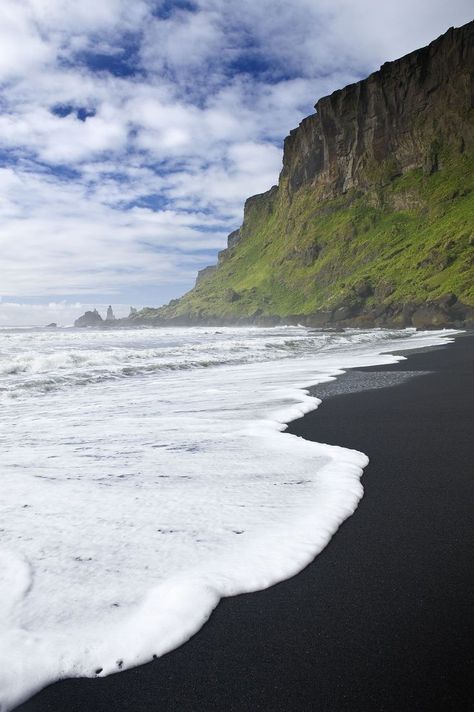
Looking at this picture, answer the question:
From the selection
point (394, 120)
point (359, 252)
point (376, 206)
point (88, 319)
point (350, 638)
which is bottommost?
point (350, 638)

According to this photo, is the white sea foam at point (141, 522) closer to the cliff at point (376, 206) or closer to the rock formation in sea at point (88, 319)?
the cliff at point (376, 206)

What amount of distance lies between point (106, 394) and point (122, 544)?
838 centimetres

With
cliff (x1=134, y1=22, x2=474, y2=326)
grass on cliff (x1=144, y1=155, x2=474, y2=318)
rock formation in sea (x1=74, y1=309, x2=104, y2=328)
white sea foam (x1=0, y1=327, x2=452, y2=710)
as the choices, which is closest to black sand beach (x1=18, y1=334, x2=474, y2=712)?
white sea foam (x1=0, y1=327, x2=452, y2=710)

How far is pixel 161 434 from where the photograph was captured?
6574 millimetres

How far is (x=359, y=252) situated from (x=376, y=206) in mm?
13970

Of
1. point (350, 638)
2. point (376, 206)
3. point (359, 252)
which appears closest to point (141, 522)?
point (350, 638)

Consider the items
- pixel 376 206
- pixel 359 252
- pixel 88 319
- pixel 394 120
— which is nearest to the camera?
pixel 359 252

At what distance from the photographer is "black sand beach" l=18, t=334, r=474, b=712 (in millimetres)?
1861

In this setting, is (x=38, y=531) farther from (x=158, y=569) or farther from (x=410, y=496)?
(x=410, y=496)

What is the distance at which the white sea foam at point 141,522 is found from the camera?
88.5 inches

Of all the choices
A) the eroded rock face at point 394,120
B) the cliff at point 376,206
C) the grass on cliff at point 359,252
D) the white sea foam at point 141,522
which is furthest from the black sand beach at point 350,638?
the eroded rock face at point 394,120

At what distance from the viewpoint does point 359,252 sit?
10825 cm

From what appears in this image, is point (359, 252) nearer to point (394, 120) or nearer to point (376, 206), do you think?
point (376, 206)

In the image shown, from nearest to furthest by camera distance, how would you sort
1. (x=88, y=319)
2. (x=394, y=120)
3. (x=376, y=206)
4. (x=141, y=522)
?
(x=141, y=522) < (x=376, y=206) < (x=394, y=120) < (x=88, y=319)
